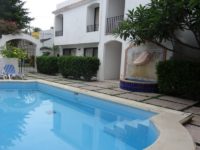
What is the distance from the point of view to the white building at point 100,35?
42.1 feet

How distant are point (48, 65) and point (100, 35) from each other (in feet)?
16.1

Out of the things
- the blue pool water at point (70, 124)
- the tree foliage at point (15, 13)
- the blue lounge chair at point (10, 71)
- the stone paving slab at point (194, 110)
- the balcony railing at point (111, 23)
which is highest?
the tree foliage at point (15, 13)

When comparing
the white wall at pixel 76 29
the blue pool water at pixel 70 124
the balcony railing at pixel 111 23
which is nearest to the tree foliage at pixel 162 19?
the blue pool water at pixel 70 124

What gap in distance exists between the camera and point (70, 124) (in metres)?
6.72

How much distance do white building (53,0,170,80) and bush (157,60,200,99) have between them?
69.2 inches

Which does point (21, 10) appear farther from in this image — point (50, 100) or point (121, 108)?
point (121, 108)

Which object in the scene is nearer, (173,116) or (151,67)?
(173,116)

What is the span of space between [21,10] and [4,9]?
7.46 feet

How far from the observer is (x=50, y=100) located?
9.87m

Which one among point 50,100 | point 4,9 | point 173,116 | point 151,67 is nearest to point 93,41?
point 151,67

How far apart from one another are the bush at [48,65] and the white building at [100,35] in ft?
8.44

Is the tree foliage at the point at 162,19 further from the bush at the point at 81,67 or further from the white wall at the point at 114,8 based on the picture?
the white wall at the point at 114,8

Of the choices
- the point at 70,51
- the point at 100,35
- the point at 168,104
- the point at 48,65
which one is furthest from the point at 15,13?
the point at 168,104

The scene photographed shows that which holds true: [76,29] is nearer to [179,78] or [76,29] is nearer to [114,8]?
[114,8]
